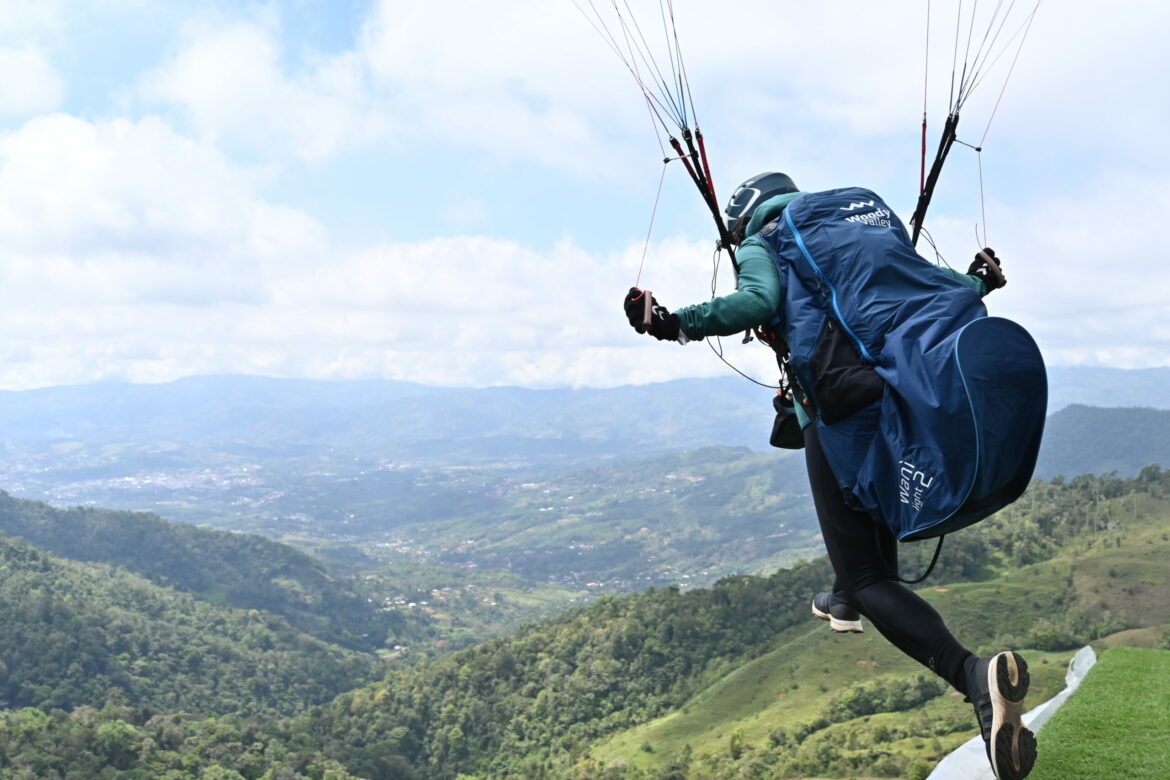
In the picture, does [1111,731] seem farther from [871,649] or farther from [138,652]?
[138,652]

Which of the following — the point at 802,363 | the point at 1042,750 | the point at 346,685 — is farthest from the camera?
the point at 346,685

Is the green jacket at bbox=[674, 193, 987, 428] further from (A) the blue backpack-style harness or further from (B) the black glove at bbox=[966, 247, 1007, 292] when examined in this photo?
(B) the black glove at bbox=[966, 247, 1007, 292]

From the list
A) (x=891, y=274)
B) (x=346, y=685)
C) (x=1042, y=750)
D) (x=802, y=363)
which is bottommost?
(x=346, y=685)

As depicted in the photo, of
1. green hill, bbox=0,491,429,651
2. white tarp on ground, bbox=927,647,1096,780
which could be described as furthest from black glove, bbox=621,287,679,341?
green hill, bbox=0,491,429,651

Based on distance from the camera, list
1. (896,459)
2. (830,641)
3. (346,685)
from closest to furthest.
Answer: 1. (896,459)
2. (830,641)
3. (346,685)

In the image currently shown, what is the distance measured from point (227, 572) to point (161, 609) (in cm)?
4101

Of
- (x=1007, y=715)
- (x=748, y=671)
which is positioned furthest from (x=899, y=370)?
(x=748, y=671)

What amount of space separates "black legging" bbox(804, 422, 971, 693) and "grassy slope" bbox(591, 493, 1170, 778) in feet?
135

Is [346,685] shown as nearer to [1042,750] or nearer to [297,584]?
[297,584]

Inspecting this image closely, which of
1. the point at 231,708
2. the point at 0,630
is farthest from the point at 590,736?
the point at 0,630

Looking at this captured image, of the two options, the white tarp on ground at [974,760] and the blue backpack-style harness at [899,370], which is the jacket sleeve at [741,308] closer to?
the blue backpack-style harness at [899,370]

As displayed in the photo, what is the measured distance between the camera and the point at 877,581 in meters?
3.20

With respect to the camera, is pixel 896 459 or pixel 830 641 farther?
pixel 830 641

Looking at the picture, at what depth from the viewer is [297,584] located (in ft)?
522
